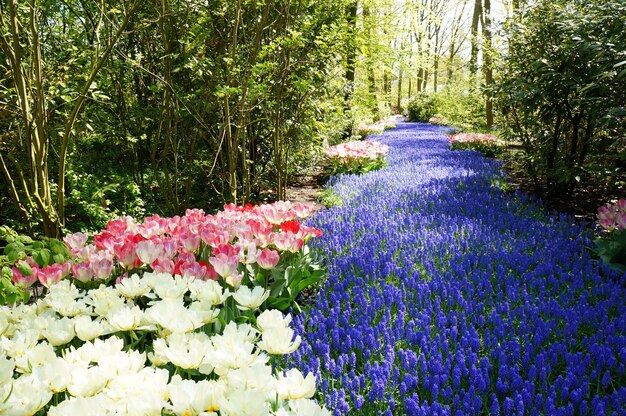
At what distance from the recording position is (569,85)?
15.7 ft

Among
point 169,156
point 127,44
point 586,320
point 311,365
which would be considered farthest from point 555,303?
point 127,44

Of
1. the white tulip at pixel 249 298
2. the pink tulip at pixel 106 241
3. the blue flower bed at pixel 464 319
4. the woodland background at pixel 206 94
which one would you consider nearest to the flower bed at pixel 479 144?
the woodland background at pixel 206 94

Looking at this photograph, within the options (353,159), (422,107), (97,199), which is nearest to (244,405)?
(97,199)

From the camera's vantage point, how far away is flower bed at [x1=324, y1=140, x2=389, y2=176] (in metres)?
8.71

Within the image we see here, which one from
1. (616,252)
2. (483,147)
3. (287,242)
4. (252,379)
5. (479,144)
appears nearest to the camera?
(252,379)

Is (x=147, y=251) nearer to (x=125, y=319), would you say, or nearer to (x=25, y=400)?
(x=125, y=319)

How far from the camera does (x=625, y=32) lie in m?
3.76

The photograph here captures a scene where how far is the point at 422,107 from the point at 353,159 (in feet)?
75.6

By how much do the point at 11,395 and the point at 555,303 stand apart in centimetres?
256

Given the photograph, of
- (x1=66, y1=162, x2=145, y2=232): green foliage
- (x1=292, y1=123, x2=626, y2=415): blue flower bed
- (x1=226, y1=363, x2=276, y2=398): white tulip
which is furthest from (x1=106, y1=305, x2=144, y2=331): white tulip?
(x1=66, y1=162, x2=145, y2=232): green foliage

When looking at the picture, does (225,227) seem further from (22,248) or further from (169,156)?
(169,156)

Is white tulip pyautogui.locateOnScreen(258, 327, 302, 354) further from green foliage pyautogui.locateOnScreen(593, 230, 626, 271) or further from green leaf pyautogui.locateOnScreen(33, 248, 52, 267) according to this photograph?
green foliage pyautogui.locateOnScreen(593, 230, 626, 271)

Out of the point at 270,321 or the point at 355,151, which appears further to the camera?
the point at 355,151

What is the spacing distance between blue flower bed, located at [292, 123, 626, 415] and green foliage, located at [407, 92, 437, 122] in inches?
1037
